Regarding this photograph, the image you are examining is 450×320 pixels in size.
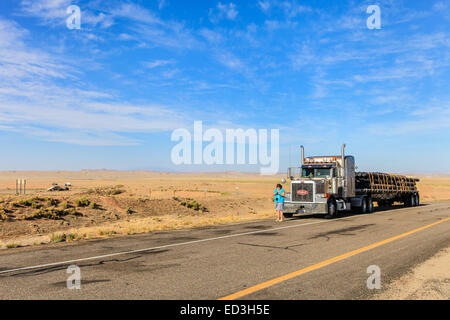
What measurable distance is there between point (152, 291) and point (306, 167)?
1624cm

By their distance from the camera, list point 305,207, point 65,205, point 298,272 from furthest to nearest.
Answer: point 65,205, point 305,207, point 298,272

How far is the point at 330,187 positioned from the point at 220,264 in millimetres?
13400

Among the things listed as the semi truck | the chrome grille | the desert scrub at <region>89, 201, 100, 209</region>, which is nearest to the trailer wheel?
the semi truck

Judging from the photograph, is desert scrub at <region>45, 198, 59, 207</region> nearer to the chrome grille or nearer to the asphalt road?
the asphalt road

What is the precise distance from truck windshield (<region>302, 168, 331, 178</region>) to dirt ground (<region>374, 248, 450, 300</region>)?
1235cm

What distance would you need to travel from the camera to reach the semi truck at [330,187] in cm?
1931

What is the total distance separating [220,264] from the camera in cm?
823

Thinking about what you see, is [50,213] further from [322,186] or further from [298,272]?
[298,272]

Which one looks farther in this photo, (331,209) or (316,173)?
(316,173)

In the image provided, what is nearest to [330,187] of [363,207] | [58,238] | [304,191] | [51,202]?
[304,191]

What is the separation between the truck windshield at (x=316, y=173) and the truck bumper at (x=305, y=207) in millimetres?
2213

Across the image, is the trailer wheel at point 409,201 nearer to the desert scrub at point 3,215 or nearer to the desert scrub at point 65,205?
the desert scrub at point 65,205

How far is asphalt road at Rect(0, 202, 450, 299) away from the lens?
6.16 m
